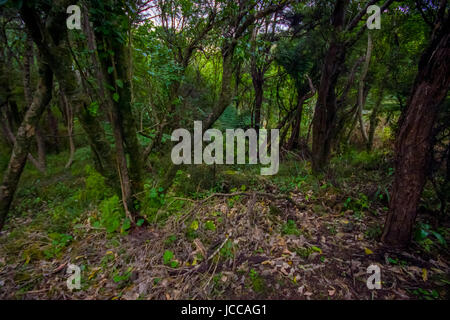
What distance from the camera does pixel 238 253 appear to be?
2.27 metres

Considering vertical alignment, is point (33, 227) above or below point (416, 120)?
below

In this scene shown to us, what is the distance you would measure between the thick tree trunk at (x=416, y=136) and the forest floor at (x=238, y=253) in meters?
0.34

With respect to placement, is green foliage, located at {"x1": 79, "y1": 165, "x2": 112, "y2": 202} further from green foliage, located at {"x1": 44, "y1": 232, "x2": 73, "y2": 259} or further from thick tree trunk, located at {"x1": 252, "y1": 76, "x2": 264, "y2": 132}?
thick tree trunk, located at {"x1": 252, "y1": 76, "x2": 264, "y2": 132}

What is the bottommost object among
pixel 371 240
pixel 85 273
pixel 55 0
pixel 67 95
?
pixel 85 273

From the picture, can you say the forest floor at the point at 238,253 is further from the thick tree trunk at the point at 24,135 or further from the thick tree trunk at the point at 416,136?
the thick tree trunk at the point at 24,135

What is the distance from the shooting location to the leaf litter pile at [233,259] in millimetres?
1847

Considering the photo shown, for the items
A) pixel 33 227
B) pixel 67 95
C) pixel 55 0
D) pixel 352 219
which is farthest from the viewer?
pixel 33 227

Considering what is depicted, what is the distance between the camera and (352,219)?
2754 mm
